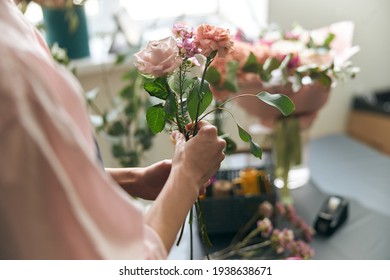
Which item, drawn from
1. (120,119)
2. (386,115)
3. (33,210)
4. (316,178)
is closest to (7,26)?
(33,210)

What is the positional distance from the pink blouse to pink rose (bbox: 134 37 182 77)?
0.11m

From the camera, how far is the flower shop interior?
922mm

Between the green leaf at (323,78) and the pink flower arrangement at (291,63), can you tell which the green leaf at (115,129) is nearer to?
the pink flower arrangement at (291,63)

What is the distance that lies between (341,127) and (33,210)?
1968 millimetres

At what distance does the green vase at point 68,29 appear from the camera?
148cm

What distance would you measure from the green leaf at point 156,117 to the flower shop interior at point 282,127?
0.13ft

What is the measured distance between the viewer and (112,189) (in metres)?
0.44

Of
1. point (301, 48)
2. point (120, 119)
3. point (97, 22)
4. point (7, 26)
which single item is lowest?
point (120, 119)

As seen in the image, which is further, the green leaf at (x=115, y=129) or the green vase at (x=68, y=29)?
the green vase at (x=68, y=29)

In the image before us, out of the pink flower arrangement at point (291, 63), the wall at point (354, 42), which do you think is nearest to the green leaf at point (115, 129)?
the wall at point (354, 42)

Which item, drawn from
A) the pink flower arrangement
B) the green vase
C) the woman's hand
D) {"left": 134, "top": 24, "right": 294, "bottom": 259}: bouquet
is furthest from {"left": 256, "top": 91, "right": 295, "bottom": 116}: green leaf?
the green vase

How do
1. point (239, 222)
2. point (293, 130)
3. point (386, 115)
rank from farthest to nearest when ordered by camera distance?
Answer: point (386, 115)
point (293, 130)
point (239, 222)

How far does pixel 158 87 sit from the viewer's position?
1.91 feet

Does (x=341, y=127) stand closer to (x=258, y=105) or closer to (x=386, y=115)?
(x=386, y=115)
